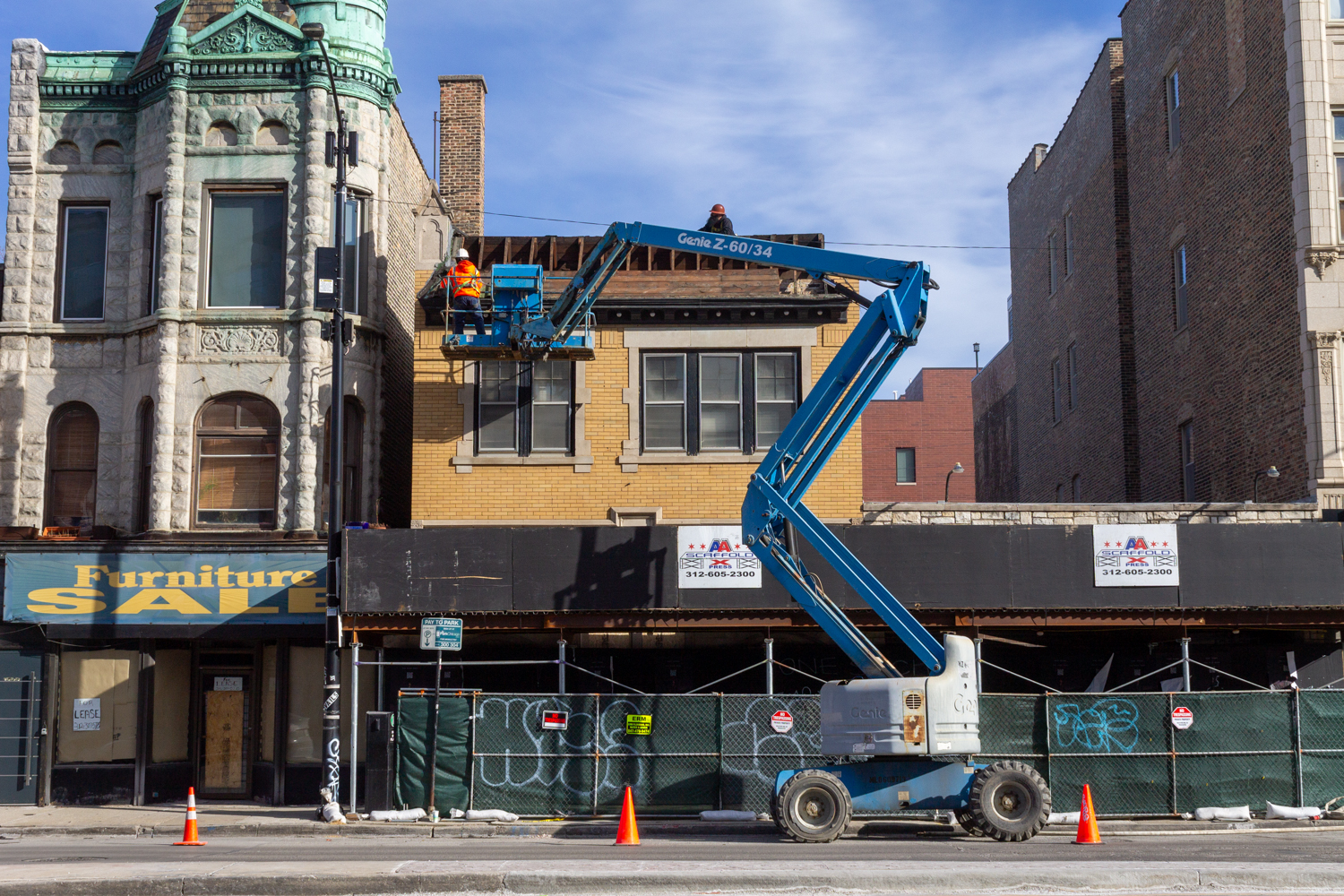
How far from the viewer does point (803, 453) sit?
19453 millimetres

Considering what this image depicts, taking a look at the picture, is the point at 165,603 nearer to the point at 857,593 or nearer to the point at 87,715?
the point at 87,715

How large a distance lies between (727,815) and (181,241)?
14.3m

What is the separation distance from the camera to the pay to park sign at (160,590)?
2288 cm

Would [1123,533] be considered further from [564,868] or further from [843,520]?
[564,868]

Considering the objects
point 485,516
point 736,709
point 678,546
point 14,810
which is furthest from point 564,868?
point 14,810

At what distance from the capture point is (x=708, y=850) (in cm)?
1617

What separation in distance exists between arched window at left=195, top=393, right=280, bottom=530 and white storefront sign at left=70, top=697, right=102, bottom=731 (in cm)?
357

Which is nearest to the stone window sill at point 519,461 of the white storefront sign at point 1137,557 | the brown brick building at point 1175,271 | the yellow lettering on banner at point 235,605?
the yellow lettering on banner at point 235,605

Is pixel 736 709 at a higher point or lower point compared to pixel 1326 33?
lower

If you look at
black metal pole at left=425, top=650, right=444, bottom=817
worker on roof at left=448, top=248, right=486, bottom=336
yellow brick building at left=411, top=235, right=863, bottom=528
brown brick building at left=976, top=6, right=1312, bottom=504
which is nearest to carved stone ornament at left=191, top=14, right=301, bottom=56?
worker on roof at left=448, top=248, right=486, bottom=336

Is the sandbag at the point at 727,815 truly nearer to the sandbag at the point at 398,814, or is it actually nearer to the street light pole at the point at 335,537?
the sandbag at the point at 398,814

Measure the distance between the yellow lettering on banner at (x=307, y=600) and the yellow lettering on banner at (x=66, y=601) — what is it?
3166 millimetres

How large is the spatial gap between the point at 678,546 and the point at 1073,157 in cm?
2122

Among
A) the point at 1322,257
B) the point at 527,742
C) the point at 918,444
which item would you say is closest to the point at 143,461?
the point at 527,742
